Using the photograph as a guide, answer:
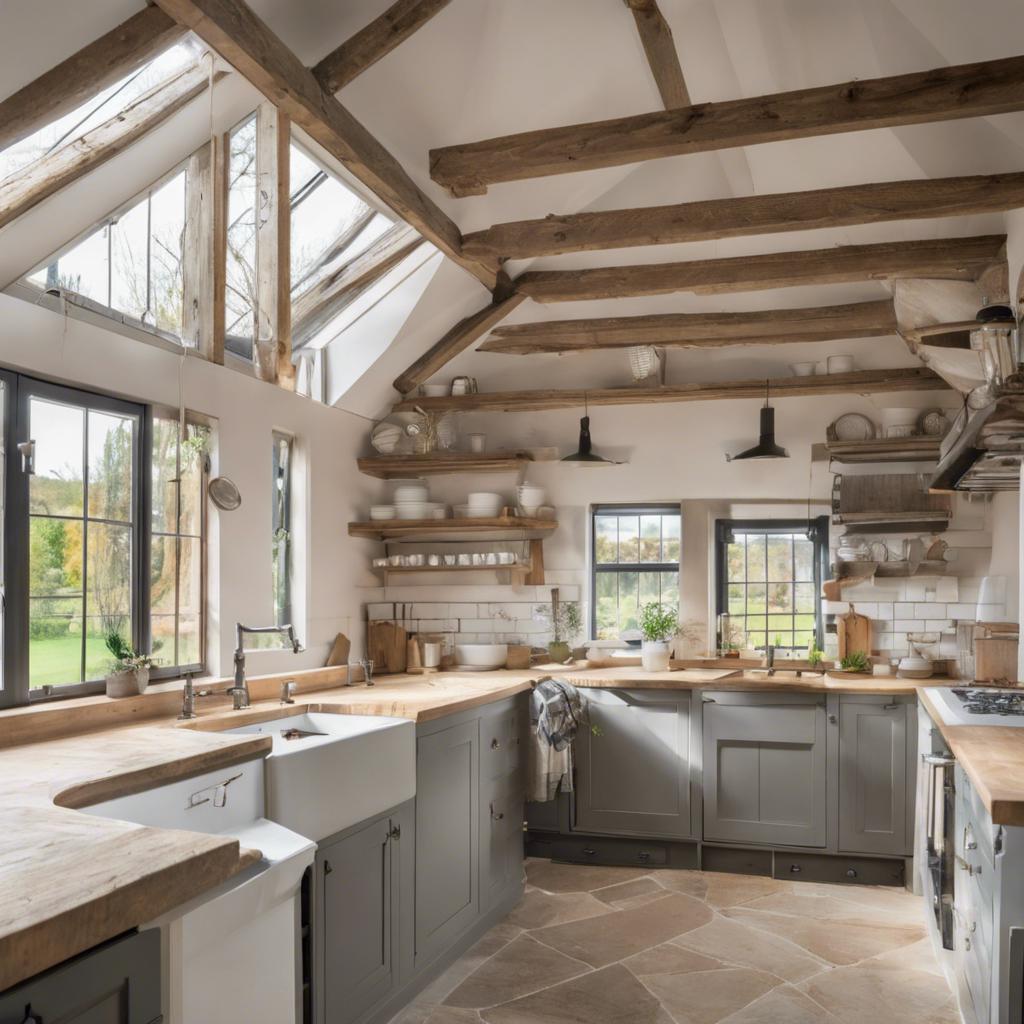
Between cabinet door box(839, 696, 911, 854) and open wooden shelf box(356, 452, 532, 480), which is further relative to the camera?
open wooden shelf box(356, 452, 532, 480)

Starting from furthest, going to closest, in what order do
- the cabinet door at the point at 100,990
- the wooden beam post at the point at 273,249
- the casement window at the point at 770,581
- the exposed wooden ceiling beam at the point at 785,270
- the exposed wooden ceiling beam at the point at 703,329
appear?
the casement window at the point at 770,581
the exposed wooden ceiling beam at the point at 703,329
the exposed wooden ceiling beam at the point at 785,270
the wooden beam post at the point at 273,249
the cabinet door at the point at 100,990

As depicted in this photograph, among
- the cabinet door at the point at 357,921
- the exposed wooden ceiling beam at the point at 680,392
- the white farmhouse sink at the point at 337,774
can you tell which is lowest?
the cabinet door at the point at 357,921

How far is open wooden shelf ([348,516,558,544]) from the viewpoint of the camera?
5.90 meters

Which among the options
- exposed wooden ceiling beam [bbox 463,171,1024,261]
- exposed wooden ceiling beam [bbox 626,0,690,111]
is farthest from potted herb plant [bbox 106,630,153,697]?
exposed wooden ceiling beam [bbox 626,0,690,111]

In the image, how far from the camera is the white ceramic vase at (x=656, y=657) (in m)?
5.73

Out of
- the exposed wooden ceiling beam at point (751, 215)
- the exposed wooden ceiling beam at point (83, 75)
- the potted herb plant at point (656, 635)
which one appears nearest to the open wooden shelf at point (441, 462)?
the potted herb plant at point (656, 635)

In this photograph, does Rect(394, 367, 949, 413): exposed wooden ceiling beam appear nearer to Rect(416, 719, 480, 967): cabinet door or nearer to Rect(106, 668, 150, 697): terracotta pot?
Rect(416, 719, 480, 967): cabinet door

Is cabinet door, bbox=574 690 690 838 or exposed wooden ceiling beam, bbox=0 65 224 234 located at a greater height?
exposed wooden ceiling beam, bbox=0 65 224 234

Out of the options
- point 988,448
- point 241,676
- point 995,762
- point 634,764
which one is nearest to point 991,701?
point 988,448

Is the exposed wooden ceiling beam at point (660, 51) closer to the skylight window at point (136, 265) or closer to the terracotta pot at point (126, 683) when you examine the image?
the skylight window at point (136, 265)

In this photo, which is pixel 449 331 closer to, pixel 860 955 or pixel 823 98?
pixel 823 98

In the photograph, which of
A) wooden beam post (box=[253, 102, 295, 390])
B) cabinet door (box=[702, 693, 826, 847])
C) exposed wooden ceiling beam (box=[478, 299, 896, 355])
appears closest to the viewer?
wooden beam post (box=[253, 102, 295, 390])

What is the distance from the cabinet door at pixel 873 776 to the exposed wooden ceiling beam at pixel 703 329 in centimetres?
204

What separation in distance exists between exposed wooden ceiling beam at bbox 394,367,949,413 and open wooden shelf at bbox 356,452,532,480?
323 millimetres
